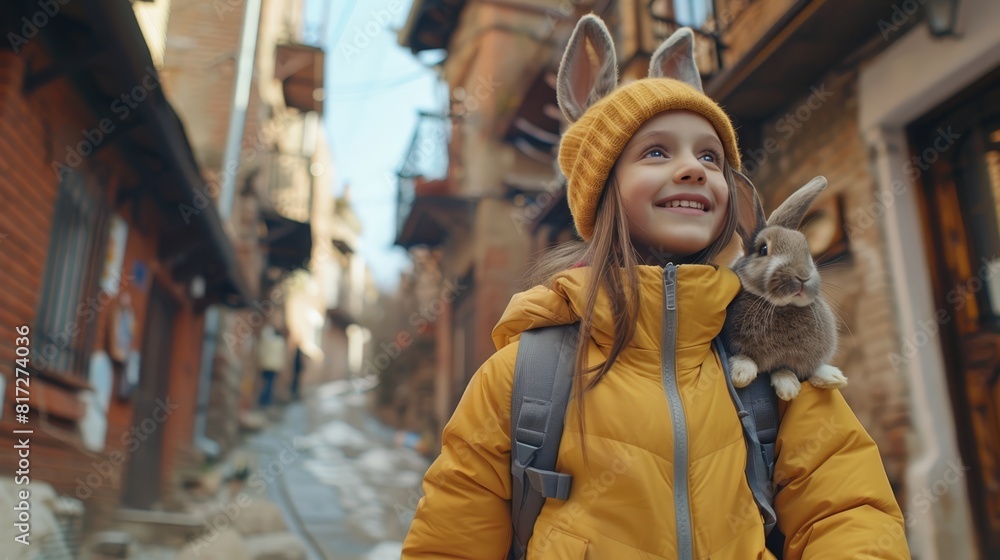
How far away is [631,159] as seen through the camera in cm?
182

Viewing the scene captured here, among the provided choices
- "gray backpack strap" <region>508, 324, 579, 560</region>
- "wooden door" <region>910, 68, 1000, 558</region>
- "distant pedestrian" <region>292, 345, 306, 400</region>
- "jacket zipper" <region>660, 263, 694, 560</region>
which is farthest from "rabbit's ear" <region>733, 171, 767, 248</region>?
"distant pedestrian" <region>292, 345, 306, 400</region>

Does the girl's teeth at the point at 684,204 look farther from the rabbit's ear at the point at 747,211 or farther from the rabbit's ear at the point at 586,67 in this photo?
the rabbit's ear at the point at 586,67

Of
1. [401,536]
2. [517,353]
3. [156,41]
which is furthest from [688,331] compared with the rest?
[156,41]

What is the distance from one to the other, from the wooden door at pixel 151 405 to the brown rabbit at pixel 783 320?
794 centimetres

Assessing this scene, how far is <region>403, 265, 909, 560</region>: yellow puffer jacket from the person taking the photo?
1.45m

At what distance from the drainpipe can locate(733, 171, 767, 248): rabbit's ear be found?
1049 cm

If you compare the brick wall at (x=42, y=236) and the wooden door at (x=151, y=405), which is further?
the wooden door at (x=151, y=405)

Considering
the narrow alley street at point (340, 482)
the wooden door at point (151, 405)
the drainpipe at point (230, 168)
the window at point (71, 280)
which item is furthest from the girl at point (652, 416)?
the drainpipe at point (230, 168)

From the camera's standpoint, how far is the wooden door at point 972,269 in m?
4.56

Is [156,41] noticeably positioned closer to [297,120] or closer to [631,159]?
[631,159]

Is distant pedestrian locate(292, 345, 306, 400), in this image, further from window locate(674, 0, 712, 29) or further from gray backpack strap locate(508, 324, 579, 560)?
gray backpack strap locate(508, 324, 579, 560)

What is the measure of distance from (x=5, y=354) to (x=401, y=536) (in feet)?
14.6

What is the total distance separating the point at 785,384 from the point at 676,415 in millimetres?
268

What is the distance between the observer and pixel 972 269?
4.77 meters
